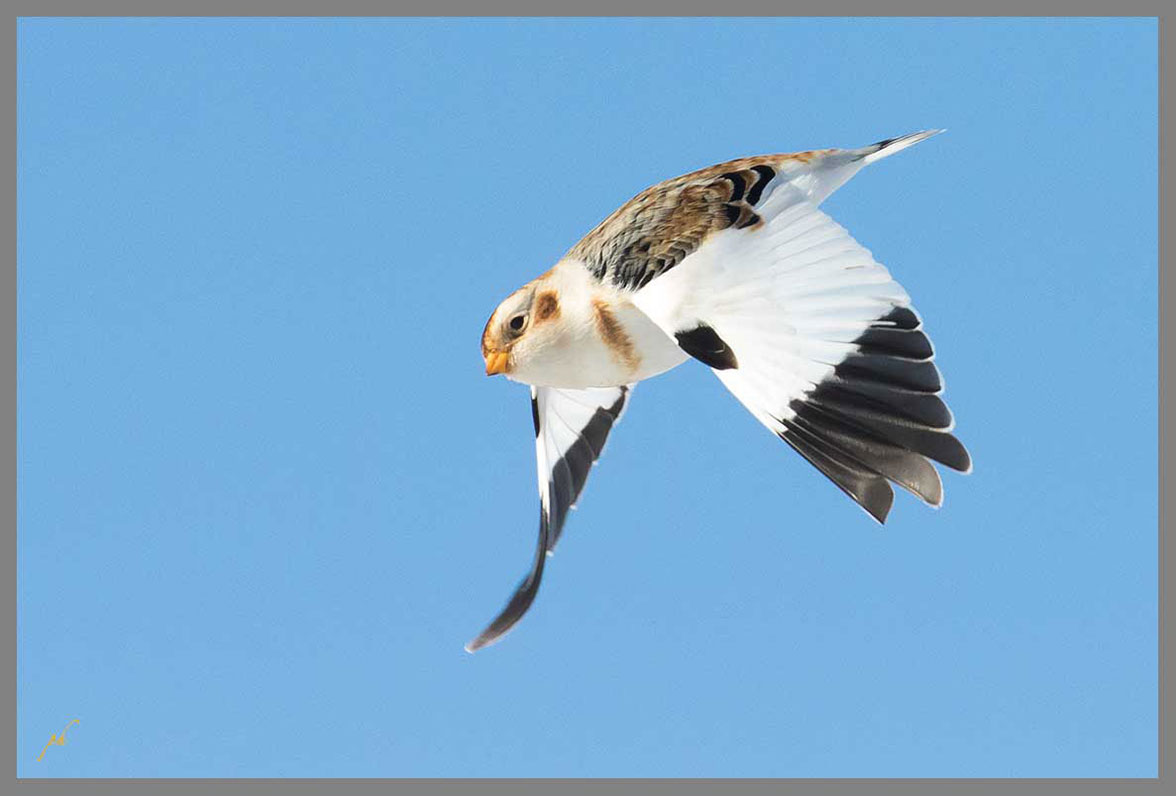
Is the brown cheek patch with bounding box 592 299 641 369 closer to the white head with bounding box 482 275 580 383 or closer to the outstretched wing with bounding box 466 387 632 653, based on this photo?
the white head with bounding box 482 275 580 383

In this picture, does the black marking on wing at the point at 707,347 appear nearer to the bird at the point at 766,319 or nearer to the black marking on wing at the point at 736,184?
the bird at the point at 766,319

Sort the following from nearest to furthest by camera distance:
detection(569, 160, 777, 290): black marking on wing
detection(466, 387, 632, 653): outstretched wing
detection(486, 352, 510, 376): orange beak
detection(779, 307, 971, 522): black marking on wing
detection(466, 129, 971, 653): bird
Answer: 1. detection(779, 307, 971, 522): black marking on wing
2. detection(466, 129, 971, 653): bird
3. detection(569, 160, 777, 290): black marking on wing
4. detection(486, 352, 510, 376): orange beak
5. detection(466, 387, 632, 653): outstretched wing

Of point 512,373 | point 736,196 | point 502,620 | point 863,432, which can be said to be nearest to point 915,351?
point 863,432

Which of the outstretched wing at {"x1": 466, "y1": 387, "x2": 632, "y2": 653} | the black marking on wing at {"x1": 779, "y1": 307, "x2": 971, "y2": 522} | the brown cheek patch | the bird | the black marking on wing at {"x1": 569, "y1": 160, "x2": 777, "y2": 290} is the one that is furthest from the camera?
the outstretched wing at {"x1": 466, "y1": 387, "x2": 632, "y2": 653}

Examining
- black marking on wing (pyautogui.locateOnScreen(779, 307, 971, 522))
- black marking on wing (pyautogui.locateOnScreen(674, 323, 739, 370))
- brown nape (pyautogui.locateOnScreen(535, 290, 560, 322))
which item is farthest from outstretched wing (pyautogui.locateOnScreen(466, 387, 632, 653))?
black marking on wing (pyautogui.locateOnScreen(779, 307, 971, 522))

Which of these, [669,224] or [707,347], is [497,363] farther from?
[707,347]

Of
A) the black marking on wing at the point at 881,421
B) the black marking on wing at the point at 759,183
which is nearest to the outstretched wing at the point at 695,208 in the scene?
the black marking on wing at the point at 759,183

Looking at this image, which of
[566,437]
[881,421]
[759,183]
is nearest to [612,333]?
[759,183]

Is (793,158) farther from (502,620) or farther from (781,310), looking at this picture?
(502,620)

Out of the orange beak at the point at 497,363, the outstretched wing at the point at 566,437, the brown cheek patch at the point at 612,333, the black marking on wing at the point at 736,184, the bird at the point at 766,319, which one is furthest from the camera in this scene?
the outstretched wing at the point at 566,437
